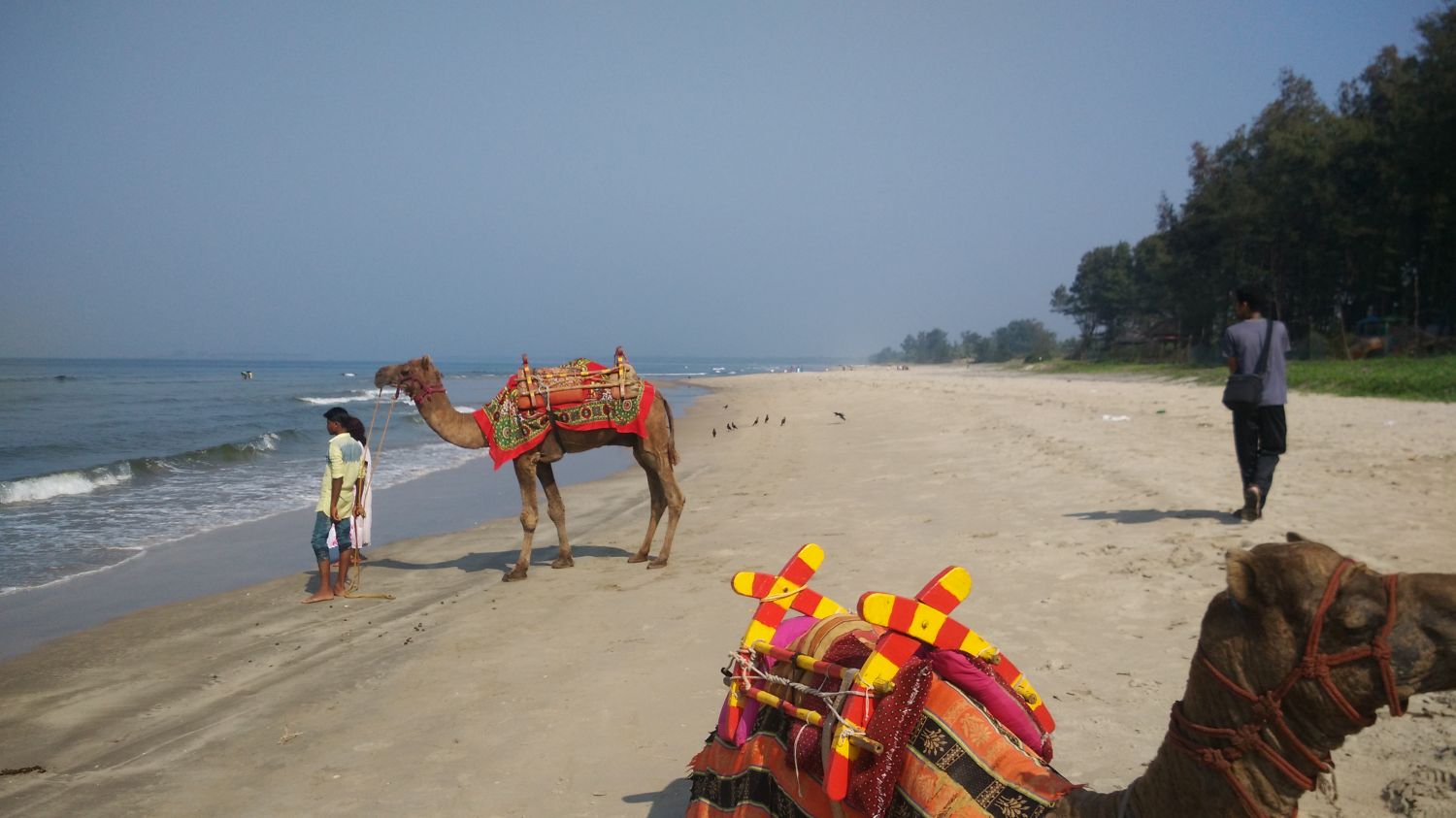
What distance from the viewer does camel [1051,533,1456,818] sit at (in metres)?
1.49

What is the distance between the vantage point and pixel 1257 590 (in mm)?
1657

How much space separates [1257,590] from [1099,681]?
3347 mm

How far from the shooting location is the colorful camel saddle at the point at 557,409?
9.09m

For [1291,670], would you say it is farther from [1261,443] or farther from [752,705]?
[1261,443]

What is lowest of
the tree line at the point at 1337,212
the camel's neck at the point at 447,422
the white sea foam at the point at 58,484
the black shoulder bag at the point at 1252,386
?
the white sea foam at the point at 58,484

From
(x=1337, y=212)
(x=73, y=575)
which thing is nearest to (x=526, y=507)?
(x=73, y=575)

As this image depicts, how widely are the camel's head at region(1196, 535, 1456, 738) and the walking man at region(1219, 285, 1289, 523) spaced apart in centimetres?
676

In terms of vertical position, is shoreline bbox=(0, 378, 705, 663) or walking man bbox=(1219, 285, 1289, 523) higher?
walking man bbox=(1219, 285, 1289, 523)

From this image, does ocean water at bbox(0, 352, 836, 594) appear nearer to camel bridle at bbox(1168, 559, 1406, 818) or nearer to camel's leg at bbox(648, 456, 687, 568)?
camel's leg at bbox(648, 456, 687, 568)

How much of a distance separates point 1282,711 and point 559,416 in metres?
7.99

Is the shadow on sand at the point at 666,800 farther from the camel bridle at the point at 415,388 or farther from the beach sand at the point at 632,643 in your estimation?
the camel bridle at the point at 415,388

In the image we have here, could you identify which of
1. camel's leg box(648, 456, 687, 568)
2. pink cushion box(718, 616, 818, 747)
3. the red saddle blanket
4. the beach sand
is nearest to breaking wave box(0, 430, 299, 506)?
the beach sand

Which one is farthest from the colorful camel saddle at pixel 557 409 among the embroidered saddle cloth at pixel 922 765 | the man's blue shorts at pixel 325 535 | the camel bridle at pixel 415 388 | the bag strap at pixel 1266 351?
the embroidered saddle cloth at pixel 922 765

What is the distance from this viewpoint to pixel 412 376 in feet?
30.3
